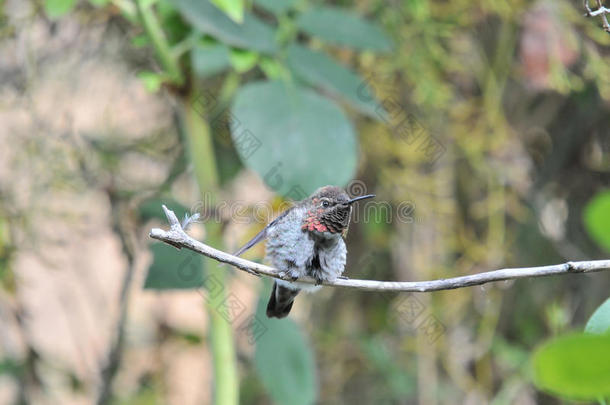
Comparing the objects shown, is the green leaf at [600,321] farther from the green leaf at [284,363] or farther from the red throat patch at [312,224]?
the green leaf at [284,363]

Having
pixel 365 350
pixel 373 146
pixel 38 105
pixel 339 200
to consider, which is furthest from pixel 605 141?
pixel 38 105

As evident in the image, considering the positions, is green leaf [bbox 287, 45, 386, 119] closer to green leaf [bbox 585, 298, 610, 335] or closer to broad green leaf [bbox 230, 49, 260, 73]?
broad green leaf [bbox 230, 49, 260, 73]

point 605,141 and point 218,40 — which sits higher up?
point 218,40

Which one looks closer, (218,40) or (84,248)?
(218,40)

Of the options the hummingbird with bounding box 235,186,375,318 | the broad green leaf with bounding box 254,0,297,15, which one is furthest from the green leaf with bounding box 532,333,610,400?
the broad green leaf with bounding box 254,0,297,15

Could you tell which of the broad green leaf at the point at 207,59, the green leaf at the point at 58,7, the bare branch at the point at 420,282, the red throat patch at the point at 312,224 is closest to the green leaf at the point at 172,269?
the red throat patch at the point at 312,224

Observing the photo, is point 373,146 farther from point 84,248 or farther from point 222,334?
point 84,248

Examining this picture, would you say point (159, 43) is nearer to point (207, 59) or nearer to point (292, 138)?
point (207, 59)
